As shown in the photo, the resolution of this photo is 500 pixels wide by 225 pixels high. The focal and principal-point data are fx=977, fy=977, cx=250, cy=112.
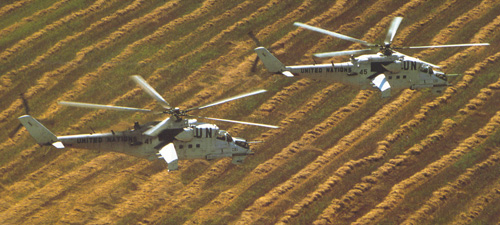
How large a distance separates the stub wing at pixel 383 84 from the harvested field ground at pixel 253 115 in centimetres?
430

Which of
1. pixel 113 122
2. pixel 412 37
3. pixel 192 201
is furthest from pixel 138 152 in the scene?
pixel 412 37

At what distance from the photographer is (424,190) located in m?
63.1

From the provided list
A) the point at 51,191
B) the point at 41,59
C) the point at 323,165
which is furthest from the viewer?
the point at 41,59

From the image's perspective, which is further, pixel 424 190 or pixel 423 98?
pixel 423 98

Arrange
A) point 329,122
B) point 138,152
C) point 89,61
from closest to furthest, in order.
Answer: point 138,152
point 329,122
point 89,61

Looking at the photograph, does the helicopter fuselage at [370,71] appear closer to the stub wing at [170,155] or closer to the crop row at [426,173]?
the crop row at [426,173]

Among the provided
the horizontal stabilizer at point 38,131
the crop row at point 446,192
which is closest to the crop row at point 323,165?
the crop row at point 446,192

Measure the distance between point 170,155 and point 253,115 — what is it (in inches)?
555

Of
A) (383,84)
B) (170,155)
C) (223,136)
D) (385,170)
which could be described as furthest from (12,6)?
(385,170)

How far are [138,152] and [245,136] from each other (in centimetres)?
1024

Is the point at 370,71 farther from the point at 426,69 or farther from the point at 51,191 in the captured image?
the point at 51,191

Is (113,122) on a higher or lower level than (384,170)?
higher

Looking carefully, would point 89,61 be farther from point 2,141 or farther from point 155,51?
point 2,141

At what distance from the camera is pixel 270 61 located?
216 feet
